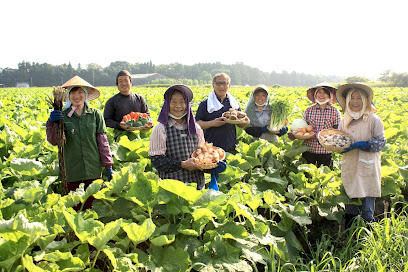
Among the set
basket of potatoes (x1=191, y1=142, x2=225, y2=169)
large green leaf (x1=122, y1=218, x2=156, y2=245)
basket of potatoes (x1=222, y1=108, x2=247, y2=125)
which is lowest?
large green leaf (x1=122, y1=218, x2=156, y2=245)

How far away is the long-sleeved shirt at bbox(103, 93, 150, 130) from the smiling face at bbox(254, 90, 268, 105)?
1.81m

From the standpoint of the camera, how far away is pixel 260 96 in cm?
455

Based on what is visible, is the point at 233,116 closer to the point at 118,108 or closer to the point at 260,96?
the point at 260,96

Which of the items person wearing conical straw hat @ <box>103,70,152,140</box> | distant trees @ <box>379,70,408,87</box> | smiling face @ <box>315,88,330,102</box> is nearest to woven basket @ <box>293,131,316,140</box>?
smiling face @ <box>315,88,330,102</box>

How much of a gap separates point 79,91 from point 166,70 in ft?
326

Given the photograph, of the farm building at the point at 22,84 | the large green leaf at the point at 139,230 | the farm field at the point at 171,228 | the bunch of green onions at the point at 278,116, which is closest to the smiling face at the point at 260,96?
the bunch of green onions at the point at 278,116

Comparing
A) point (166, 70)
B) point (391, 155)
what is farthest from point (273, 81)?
point (391, 155)

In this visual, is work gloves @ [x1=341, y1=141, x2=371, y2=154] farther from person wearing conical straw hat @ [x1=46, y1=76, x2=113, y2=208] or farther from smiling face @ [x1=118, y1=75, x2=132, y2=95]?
smiling face @ [x1=118, y1=75, x2=132, y2=95]

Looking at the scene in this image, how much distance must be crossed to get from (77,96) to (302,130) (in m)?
2.71

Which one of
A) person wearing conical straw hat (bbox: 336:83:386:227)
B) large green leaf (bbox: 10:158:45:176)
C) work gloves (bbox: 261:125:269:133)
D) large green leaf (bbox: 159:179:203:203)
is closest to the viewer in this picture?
large green leaf (bbox: 159:179:203:203)

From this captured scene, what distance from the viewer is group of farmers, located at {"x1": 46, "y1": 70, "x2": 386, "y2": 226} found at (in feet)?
9.29

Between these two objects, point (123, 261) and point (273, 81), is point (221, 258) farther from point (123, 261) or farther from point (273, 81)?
point (273, 81)

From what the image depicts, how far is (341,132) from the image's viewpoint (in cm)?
351

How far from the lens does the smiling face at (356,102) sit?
11.0 feet
